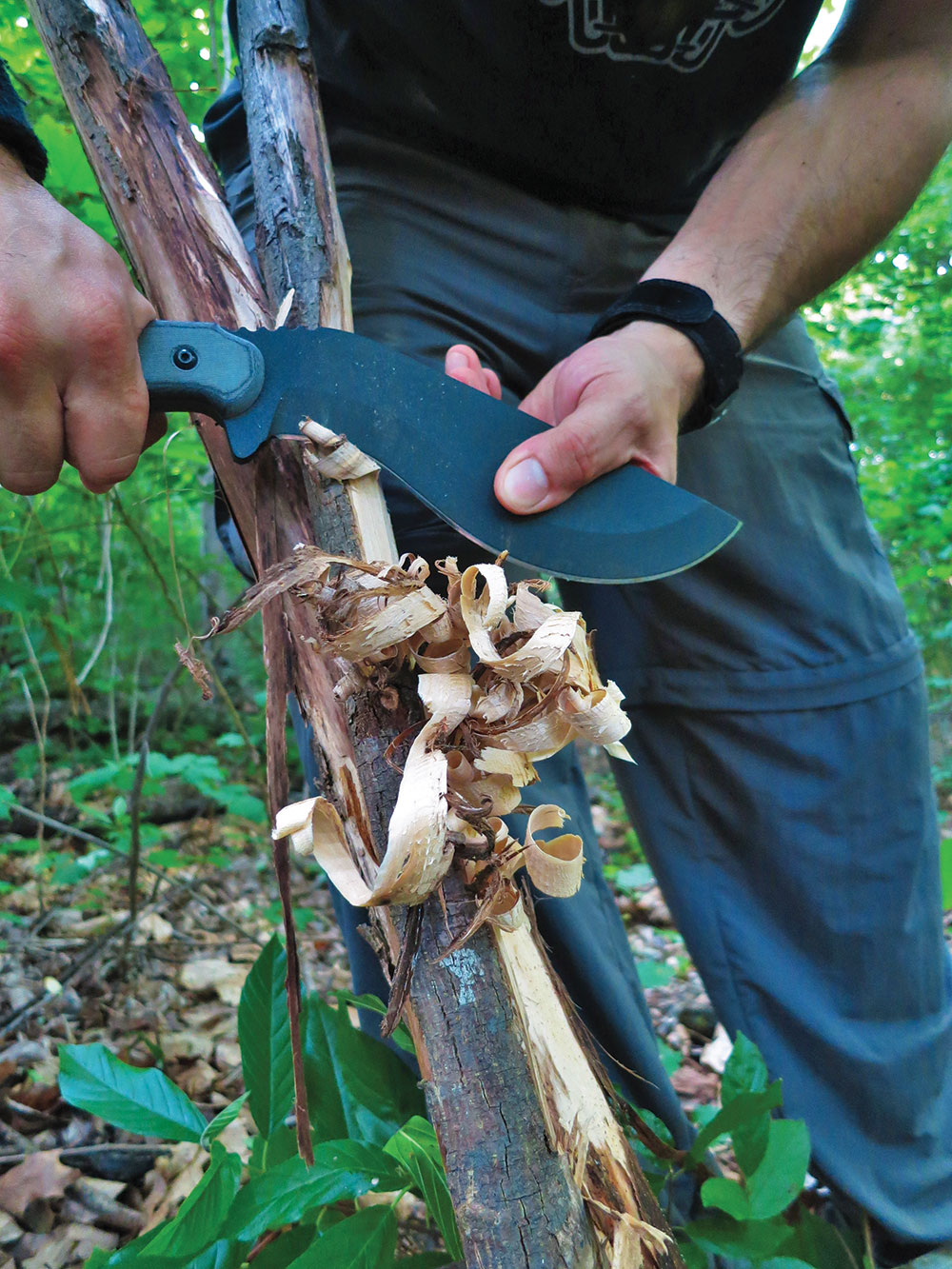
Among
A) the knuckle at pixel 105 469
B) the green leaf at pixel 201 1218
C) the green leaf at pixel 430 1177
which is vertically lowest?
the green leaf at pixel 430 1177

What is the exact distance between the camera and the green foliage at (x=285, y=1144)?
82 centimetres

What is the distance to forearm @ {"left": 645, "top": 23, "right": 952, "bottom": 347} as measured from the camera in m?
1.24

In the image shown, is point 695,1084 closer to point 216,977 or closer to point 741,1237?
point 741,1237

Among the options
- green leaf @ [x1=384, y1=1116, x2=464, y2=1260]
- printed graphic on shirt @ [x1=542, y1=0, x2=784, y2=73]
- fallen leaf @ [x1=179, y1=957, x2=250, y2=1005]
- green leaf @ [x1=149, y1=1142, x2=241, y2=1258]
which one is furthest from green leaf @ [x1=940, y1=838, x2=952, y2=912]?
fallen leaf @ [x1=179, y1=957, x2=250, y2=1005]

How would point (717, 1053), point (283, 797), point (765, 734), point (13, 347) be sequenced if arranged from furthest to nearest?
1. point (717, 1053)
2. point (765, 734)
3. point (283, 797)
4. point (13, 347)

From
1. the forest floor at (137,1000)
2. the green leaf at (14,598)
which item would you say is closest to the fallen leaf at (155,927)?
the forest floor at (137,1000)

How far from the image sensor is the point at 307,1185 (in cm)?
86

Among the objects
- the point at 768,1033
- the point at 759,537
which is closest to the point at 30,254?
the point at 759,537

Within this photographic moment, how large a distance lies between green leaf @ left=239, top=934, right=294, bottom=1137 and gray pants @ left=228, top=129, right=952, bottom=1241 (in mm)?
221

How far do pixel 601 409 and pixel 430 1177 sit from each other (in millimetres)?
946

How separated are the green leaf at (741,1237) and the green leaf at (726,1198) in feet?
0.09

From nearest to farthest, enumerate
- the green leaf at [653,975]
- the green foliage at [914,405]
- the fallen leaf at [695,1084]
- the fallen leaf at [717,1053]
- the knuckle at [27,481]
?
the knuckle at [27,481], the green leaf at [653,975], the fallen leaf at [695,1084], the fallen leaf at [717,1053], the green foliage at [914,405]

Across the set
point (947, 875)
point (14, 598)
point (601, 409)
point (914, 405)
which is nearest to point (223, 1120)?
point (601, 409)

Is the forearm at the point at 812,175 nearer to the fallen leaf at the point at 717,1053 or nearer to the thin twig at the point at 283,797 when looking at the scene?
the thin twig at the point at 283,797
